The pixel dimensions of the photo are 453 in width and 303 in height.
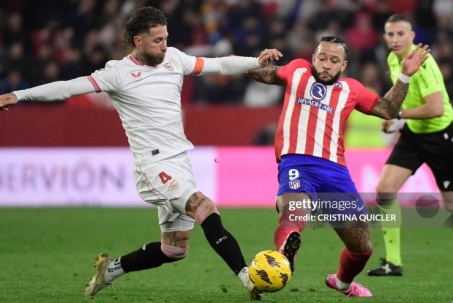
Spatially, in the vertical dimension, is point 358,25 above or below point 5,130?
above

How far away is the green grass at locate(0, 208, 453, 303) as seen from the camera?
7703 millimetres

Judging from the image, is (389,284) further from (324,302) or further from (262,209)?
(262,209)

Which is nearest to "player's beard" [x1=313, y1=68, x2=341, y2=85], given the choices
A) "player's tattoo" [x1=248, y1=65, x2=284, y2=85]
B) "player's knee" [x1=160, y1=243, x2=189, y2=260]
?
"player's tattoo" [x1=248, y1=65, x2=284, y2=85]

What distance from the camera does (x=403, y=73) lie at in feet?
24.8

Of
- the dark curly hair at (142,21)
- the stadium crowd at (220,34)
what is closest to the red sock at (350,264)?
the dark curly hair at (142,21)

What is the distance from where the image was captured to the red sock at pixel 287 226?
6795mm

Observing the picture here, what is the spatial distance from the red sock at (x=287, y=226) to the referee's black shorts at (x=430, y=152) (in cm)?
281

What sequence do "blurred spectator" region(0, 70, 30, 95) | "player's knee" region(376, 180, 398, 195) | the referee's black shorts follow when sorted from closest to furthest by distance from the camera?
"player's knee" region(376, 180, 398, 195) < the referee's black shorts < "blurred spectator" region(0, 70, 30, 95)

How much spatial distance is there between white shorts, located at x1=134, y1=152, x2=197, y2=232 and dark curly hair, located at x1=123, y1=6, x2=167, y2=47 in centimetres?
92

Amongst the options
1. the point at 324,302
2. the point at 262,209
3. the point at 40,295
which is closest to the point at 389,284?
the point at 324,302

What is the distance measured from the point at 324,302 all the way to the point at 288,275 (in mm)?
915

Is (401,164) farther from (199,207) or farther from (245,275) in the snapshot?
(245,275)

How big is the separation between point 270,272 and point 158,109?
5.11 feet

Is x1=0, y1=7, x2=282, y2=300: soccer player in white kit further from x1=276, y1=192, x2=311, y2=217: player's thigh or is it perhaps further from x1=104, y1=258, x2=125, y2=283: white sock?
x1=276, y1=192, x2=311, y2=217: player's thigh
